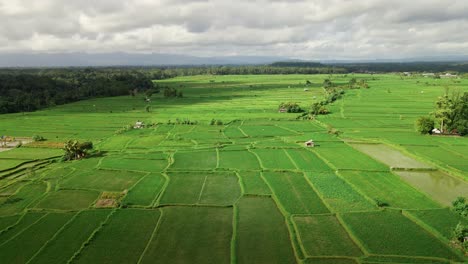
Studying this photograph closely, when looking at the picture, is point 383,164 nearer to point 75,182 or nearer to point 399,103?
Answer: point 75,182

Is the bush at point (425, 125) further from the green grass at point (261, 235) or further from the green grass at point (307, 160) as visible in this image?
the green grass at point (261, 235)

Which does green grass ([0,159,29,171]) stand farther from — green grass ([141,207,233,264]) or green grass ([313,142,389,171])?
green grass ([313,142,389,171])

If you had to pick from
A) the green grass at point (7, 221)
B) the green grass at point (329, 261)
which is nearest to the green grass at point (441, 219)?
the green grass at point (329, 261)

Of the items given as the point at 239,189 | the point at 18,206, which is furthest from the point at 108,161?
the point at 239,189

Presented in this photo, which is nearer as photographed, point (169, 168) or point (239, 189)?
point (239, 189)

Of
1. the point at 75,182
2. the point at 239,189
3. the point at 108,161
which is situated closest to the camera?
the point at 239,189

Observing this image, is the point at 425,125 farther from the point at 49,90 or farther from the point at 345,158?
the point at 49,90
